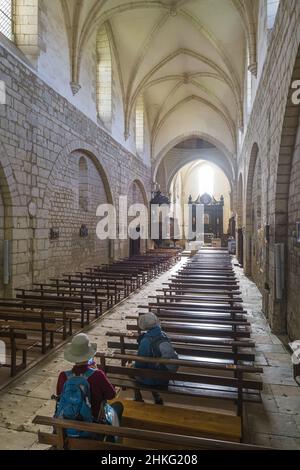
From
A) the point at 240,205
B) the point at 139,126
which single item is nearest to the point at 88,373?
the point at 240,205

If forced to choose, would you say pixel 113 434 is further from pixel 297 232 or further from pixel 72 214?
pixel 72 214

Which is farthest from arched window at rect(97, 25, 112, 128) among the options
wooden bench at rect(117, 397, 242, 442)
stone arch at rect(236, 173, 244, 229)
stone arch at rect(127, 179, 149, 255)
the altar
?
the altar

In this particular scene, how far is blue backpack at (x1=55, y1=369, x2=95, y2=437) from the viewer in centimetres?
200

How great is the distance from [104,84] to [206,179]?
24143 mm

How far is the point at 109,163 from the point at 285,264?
9.22 meters

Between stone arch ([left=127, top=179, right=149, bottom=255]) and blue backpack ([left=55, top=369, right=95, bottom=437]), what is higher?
stone arch ([left=127, top=179, right=149, bottom=255])

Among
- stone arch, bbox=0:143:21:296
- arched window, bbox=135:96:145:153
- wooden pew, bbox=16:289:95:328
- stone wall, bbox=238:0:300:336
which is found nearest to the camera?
stone wall, bbox=238:0:300:336

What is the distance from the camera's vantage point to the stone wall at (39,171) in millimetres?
6953

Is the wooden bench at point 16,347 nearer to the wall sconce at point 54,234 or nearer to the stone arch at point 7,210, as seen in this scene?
the stone arch at point 7,210

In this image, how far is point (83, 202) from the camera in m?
11.2

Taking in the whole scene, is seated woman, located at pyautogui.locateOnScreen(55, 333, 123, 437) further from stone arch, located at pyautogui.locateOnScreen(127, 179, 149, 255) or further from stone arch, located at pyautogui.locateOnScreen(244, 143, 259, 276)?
stone arch, located at pyautogui.locateOnScreen(127, 179, 149, 255)

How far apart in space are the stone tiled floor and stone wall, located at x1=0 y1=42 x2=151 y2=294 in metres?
3.42

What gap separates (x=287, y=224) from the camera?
557cm

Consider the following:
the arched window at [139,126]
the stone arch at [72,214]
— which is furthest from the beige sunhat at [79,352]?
the arched window at [139,126]
